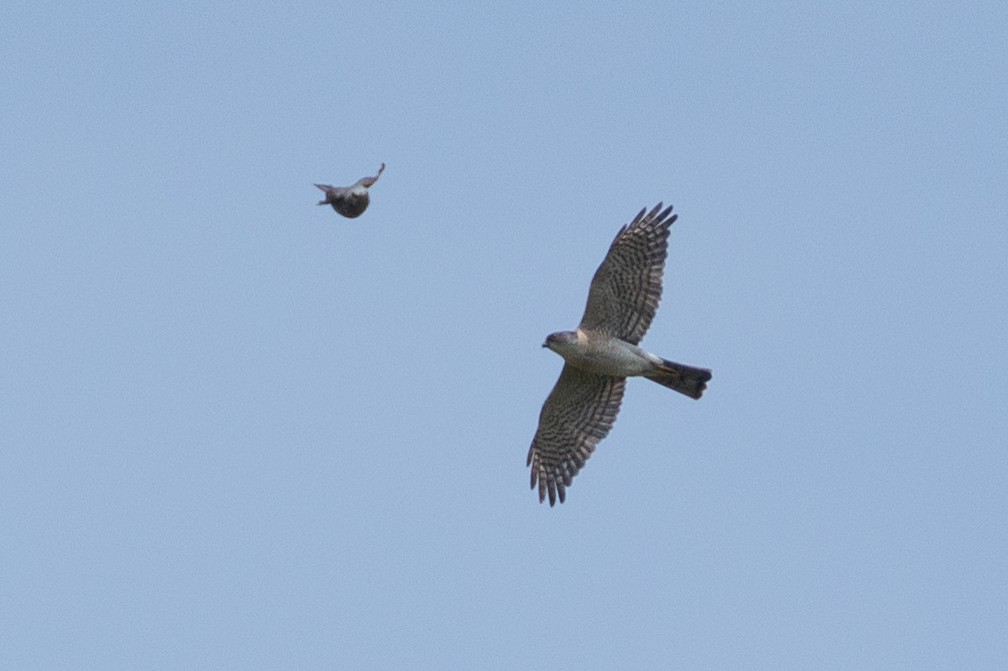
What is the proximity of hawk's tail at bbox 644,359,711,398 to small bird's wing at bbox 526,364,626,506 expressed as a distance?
76cm

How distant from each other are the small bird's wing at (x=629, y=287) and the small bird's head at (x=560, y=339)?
36 centimetres

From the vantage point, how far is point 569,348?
20109mm

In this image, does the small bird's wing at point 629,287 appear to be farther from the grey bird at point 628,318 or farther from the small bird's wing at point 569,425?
the small bird's wing at point 569,425

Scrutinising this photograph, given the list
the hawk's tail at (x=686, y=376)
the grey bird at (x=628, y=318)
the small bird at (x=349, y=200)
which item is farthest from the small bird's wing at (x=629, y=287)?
the small bird at (x=349, y=200)

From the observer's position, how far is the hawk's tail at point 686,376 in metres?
20.3

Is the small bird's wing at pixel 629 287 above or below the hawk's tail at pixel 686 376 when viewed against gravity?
above

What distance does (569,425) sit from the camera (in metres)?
21.2

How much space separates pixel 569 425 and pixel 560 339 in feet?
5.03

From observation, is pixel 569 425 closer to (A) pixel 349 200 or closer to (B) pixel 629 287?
(B) pixel 629 287

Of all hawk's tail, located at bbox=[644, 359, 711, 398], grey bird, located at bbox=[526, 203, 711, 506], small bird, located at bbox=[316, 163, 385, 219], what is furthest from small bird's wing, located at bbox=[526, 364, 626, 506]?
small bird, located at bbox=[316, 163, 385, 219]

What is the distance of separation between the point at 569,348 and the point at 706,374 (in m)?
1.64

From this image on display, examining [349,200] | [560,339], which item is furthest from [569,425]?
[349,200]

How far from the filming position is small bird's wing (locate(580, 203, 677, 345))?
797 inches

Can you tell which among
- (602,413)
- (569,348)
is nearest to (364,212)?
(569,348)
